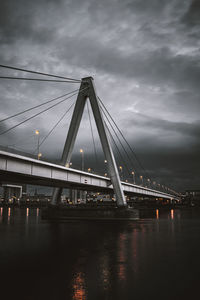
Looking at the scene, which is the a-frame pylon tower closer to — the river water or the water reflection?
the water reflection

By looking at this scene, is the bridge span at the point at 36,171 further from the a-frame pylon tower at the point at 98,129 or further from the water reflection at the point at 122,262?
the water reflection at the point at 122,262

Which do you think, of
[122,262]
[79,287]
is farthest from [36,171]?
[79,287]

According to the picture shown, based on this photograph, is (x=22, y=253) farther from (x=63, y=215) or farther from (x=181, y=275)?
(x=63, y=215)

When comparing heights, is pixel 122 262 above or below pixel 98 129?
below

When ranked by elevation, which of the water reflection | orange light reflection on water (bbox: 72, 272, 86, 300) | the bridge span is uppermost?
the bridge span

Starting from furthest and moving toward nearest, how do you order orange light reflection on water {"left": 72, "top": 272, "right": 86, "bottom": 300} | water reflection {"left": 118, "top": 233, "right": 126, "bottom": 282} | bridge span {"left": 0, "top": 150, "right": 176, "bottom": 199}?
bridge span {"left": 0, "top": 150, "right": 176, "bottom": 199} < water reflection {"left": 118, "top": 233, "right": 126, "bottom": 282} < orange light reflection on water {"left": 72, "top": 272, "right": 86, "bottom": 300}

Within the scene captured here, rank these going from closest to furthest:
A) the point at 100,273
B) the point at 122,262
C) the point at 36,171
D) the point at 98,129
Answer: the point at 100,273
the point at 122,262
the point at 36,171
the point at 98,129

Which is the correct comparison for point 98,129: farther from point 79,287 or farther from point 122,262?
point 79,287

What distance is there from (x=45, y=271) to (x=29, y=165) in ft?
61.7

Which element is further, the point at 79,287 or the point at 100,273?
the point at 100,273

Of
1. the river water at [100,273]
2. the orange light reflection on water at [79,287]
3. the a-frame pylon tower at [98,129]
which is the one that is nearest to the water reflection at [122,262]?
the river water at [100,273]

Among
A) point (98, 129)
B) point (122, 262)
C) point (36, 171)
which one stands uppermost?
point (98, 129)

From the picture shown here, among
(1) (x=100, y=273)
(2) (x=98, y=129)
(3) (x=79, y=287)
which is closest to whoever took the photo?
(3) (x=79, y=287)

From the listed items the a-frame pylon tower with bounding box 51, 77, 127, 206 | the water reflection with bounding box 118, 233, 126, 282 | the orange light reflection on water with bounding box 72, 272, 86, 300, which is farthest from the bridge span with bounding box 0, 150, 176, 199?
the orange light reflection on water with bounding box 72, 272, 86, 300
